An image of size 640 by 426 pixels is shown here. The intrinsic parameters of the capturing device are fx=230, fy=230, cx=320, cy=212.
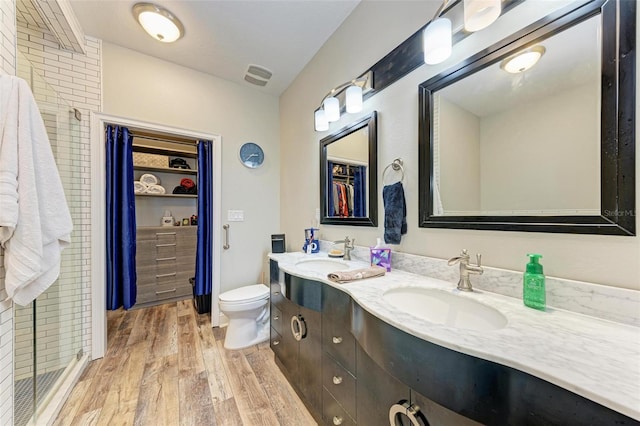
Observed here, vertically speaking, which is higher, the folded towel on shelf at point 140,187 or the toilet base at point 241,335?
the folded towel on shelf at point 140,187

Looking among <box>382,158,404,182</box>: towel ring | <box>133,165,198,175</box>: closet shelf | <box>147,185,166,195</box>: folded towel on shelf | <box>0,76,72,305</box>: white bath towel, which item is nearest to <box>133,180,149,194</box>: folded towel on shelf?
<box>147,185,166,195</box>: folded towel on shelf

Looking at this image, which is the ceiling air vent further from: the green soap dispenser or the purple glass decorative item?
the green soap dispenser

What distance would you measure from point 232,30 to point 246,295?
219cm

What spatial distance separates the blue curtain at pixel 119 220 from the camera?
203 centimetres

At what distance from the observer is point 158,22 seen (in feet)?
5.57

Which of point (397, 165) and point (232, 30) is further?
point (232, 30)

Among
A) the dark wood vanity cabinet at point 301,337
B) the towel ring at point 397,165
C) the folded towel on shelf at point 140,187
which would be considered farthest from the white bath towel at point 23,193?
the folded towel on shelf at point 140,187

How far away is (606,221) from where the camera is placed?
70cm

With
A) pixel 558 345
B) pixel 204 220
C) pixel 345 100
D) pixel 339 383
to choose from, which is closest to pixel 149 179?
pixel 204 220

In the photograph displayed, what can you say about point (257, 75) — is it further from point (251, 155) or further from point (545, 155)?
point (545, 155)

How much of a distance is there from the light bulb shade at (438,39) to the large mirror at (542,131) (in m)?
0.10

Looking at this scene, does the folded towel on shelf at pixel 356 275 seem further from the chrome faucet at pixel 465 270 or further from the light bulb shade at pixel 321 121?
the light bulb shade at pixel 321 121

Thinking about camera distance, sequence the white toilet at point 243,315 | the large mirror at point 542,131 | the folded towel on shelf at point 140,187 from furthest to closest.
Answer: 1. the folded towel on shelf at point 140,187
2. the white toilet at point 243,315
3. the large mirror at point 542,131

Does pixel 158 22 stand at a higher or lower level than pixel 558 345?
higher
